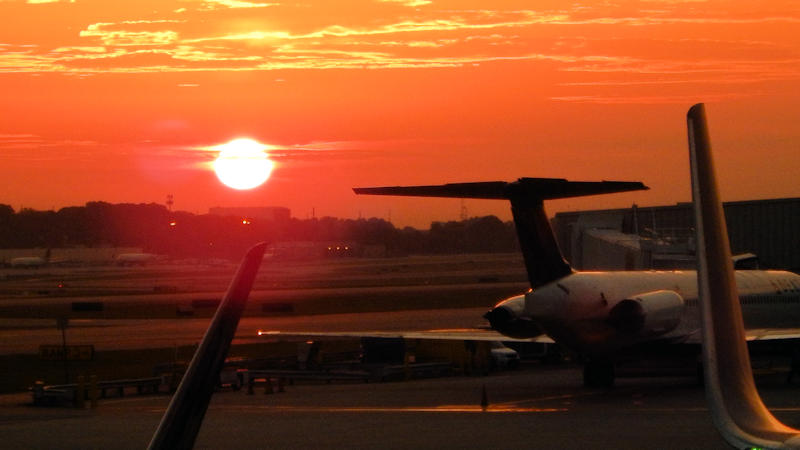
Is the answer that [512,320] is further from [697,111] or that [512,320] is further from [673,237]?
[673,237]

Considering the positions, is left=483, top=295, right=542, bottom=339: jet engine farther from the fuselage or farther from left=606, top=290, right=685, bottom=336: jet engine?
left=606, top=290, right=685, bottom=336: jet engine

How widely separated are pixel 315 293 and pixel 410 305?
17687 mm

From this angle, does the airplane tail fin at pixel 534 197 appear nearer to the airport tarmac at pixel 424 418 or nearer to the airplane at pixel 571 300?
the airplane at pixel 571 300

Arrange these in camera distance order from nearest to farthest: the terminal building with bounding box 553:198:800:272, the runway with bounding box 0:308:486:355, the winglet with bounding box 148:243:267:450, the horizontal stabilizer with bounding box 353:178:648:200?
1. the winglet with bounding box 148:243:267:450
2. the horizontal stabilizer with bounding box 353:178:648:200
3. the terminal building with bounding box 553:198:800:272
4. the runway with bounding box 0:308:486:355

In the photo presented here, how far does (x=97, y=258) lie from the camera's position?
535 ft

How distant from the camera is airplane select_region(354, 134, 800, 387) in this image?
25.4 m

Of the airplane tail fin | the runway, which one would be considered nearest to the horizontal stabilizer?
the airplane tail fin

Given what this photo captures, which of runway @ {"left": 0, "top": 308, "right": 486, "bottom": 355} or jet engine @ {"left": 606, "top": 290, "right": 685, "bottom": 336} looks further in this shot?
runway @ {"left": 0, "top": 308, "right": 486, "bottom": 355}

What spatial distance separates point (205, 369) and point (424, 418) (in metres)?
16.8

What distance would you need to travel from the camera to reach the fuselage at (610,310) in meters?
25.6

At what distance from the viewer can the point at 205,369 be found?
699 centimetres

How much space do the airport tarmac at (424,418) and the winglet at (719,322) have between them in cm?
1341

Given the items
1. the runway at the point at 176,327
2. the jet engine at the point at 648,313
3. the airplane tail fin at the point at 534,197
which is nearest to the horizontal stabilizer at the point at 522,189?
the airplane tail fin at the point at 534,197

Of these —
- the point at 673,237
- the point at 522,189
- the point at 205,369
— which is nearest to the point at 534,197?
the point at 522,189
